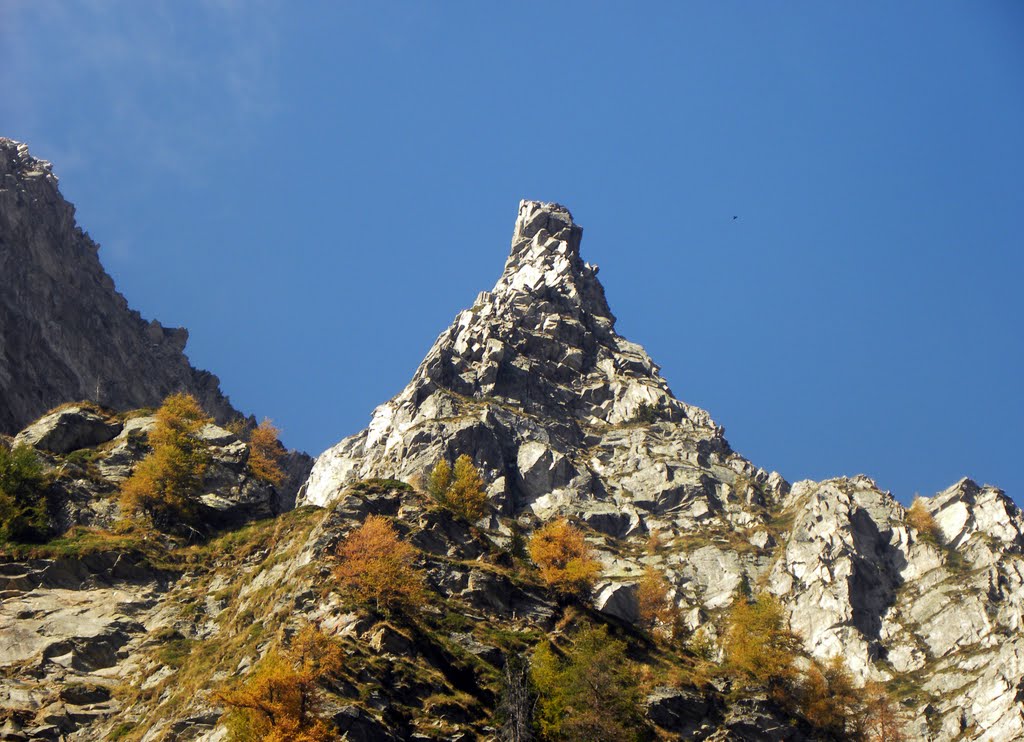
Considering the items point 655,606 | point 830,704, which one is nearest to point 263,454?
point 655,606

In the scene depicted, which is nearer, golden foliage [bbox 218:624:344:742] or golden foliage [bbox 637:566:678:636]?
golden foliage [bbox 218:624:344:742]

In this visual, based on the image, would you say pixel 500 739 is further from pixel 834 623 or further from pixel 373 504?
pixel 834 623

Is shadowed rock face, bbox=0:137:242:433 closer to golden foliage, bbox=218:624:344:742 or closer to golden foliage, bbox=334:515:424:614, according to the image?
golden foliage, bbox=334:515:424:614

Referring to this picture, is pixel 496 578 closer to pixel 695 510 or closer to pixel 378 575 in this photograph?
pixel 378 575

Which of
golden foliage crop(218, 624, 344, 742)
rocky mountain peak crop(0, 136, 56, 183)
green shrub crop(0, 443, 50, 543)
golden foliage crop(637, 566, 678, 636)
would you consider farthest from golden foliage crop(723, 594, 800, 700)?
rocky mountain peak crop(0, 136, 56, 183)

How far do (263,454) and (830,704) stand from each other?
63.3 metres

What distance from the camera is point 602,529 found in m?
138

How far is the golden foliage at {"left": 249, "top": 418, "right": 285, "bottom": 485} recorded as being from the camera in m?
100

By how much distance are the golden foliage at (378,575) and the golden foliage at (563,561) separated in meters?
15.0

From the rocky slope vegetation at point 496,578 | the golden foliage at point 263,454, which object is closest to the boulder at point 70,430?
the rocky slope vegetation at point 496,578

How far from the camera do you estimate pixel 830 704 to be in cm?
8525

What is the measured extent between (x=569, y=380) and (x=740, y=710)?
104 meters

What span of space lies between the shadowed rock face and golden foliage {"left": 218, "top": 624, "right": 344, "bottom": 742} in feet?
290

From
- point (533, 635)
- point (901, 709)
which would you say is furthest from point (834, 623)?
point (533, 635)
